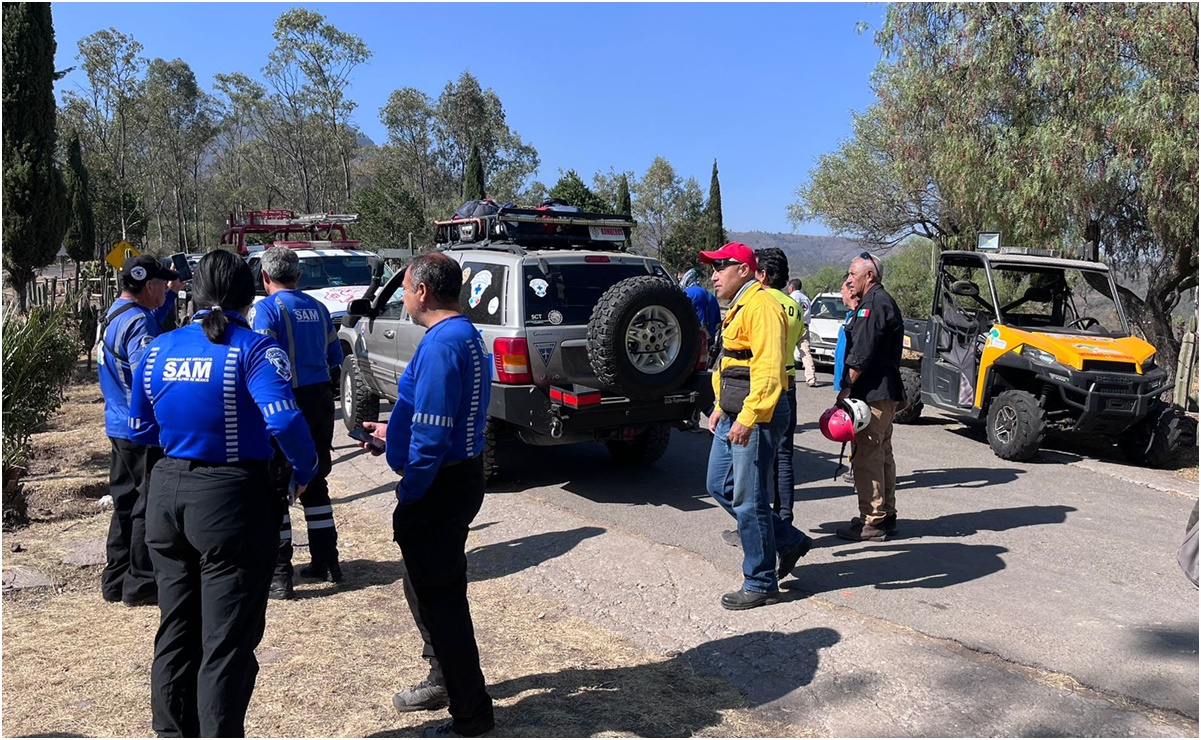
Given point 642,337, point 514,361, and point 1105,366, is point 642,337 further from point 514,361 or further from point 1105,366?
point 1105,366

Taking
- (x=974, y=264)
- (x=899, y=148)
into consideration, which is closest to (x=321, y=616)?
(x=974, y=264)

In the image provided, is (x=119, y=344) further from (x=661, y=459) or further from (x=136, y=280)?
(x=661, y=459)

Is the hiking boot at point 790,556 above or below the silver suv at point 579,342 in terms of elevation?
below

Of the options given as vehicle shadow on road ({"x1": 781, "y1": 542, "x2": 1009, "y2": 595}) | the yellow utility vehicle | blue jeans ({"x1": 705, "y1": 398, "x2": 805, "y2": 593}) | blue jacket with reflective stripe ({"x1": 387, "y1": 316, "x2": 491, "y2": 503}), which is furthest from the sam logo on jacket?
the yellow utility vehicle

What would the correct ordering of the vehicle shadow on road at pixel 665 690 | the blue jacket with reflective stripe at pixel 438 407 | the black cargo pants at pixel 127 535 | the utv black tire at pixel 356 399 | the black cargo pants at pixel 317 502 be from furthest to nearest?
the utv black tire at pixel 356 399
the black cargo pants at pixel 317 502
the black cargo pants at pixel 127 535
the vehicle shadow on road at pixel 665 690
the blue jacket with reflective stripe at pixel 438 407

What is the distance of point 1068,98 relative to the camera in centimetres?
1427

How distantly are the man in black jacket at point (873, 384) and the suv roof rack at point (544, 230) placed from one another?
9.76 feet

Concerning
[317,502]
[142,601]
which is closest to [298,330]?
[317,502]

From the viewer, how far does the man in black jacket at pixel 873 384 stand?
19.7 ft

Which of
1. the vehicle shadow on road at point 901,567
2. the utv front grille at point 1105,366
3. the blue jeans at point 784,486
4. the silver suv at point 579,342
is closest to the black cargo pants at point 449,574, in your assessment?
the vehicle shadow on road at point 901,567

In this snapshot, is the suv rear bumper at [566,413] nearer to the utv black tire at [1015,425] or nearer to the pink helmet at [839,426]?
the pink helmet at [839,426]

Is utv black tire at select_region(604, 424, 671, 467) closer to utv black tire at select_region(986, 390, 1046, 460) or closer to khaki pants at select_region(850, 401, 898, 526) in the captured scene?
khaki pants at select_region(850, 401, 898, 526)

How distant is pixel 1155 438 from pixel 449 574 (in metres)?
A: 8.18

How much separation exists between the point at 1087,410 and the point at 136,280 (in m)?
8.18
